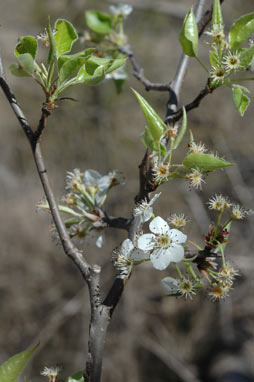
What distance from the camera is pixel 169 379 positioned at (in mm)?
3291

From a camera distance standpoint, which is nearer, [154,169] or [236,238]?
[154,169]

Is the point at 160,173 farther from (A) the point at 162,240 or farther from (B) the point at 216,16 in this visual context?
(B) the point at 216,16

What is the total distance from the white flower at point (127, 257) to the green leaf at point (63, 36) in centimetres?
35

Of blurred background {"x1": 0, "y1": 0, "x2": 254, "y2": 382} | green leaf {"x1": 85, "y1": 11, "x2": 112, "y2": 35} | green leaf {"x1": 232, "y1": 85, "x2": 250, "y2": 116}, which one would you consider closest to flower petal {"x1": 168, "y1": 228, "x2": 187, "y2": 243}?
green leaf {"x1": 232, "y1": 85, "x2": 250, "y2": 116}

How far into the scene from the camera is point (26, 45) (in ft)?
2.16

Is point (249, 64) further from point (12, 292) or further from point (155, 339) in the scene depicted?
point (12, 292)

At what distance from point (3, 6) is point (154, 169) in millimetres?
5925

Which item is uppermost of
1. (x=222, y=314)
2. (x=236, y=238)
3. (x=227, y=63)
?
(x=227, y=63)

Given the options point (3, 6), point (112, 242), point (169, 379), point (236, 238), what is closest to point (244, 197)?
point (236, 238)

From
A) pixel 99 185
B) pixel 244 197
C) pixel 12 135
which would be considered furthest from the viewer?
pixel 12 135

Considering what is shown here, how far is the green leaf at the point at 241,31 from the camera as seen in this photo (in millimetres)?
759

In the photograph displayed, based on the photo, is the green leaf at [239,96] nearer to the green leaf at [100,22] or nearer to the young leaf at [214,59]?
the young leaf at [214,59]

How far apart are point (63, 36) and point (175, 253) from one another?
42 cm

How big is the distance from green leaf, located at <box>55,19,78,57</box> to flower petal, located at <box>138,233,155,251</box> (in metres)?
0.35
